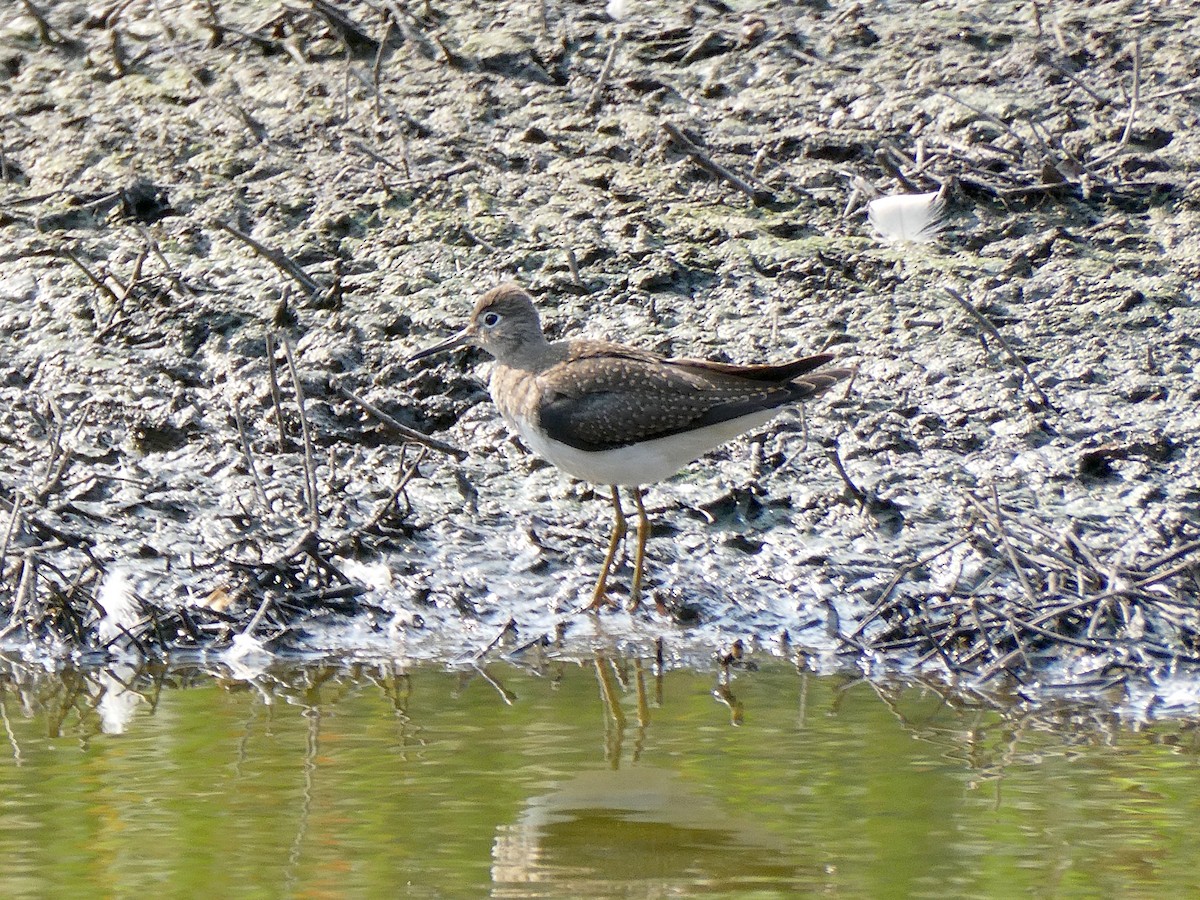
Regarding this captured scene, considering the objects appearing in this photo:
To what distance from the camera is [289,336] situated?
8.34m

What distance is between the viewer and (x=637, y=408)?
6.85m

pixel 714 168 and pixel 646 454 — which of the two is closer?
pixel 646 454

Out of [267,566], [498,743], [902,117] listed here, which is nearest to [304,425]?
[267,566]

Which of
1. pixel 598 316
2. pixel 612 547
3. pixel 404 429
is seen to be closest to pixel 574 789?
pixel 612 547

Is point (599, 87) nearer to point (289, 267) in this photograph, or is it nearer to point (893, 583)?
point (289, 267)

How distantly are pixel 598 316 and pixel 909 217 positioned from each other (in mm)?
1621

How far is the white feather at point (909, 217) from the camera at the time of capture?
28.1ft

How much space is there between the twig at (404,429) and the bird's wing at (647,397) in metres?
0.80

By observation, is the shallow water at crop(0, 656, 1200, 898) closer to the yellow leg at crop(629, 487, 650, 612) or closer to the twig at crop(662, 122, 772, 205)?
the yellow leg at crop(629, 487, 650, 612)

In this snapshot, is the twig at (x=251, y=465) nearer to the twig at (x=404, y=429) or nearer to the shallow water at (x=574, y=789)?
the twig at (x=404, y=429)

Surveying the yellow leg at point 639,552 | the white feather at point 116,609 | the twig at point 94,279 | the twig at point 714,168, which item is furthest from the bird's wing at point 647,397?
the twig at point 94,279

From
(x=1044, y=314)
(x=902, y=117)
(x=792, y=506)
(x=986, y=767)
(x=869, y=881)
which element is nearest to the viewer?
(x=869, y=881)

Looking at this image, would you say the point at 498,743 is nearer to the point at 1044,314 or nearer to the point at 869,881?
the point at 869,881

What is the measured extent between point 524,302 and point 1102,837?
3753 millimetres
